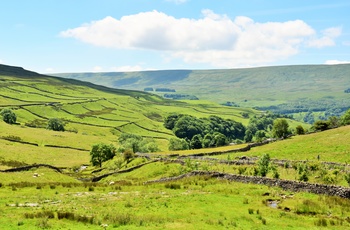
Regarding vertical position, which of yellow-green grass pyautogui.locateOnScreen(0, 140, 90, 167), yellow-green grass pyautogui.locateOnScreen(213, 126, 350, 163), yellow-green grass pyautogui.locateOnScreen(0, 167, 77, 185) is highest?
yellow-green grass pyautogui.locateOnScreen(213, 126, 350, 163)

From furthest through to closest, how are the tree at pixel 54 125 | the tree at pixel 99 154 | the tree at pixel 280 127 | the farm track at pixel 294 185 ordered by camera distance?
the tree at pixel 54 125, the tree at pixel 280 127, the tree at pixel 99 154, the farm track at pixel 294 185

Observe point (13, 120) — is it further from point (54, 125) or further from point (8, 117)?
point (54, 125)

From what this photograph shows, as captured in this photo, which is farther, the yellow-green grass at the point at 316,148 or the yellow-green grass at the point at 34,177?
the yellow-green grass at the point at 316,148

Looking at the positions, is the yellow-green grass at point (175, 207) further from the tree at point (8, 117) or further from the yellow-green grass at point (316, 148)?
the tree at point (8, 117)

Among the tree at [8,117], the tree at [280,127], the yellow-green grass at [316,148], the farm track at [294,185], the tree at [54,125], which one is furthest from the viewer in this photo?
the tree at [54,125]

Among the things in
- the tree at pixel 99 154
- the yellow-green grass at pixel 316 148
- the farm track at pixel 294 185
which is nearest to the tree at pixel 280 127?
the yellow-green grass at pixel 316 148

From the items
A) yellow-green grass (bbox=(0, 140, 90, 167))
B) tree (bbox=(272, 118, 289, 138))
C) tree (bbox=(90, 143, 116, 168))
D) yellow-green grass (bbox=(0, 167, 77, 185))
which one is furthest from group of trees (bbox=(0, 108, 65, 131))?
yellow-green grass (bbox=(0, 167, 77, 185))

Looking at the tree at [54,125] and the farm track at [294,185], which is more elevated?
the farm track at [294,185]

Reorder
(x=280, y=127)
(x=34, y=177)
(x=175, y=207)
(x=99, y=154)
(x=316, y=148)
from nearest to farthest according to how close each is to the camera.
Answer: (x=175, y=207), (x=34, y=177), (x=316, y=148), (x=99, y=154), (x=280, y=127)

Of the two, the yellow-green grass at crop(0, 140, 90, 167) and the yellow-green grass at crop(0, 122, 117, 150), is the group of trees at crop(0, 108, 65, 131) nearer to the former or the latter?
the yellow-green grass at crop(0, 122, 117, 150)

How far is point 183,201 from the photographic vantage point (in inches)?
1403

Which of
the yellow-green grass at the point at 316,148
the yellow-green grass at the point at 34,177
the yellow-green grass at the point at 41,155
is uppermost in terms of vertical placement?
the yellow-green grass at the point at 316,148

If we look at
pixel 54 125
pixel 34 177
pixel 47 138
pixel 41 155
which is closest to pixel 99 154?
pixel 41 155

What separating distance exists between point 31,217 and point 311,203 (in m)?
26.0
